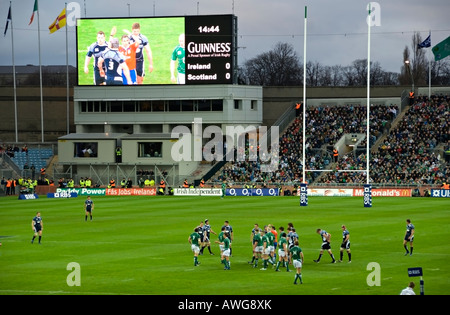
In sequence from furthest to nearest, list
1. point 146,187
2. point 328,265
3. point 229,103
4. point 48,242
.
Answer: point 229,103 → point 146,187 → point 48,242 → point 328,265

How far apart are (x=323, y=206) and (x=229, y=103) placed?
28.6m

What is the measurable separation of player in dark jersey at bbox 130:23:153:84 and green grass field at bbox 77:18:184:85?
335mm

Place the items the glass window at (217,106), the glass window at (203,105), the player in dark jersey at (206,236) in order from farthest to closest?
the glass window at (203,105)
the glass window at (217,106)
the player in dark jersey at (206,236)

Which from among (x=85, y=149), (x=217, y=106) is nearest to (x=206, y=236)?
(x=217, y=106)

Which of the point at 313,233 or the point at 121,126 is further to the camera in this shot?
the point at 121,126

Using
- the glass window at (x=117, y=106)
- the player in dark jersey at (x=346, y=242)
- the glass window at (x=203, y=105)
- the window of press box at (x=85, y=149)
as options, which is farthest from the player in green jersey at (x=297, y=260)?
the glass window at (x=117, y=106)

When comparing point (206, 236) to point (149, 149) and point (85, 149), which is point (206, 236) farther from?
point (85, 149)

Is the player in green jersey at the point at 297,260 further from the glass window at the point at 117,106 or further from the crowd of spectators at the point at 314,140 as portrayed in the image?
the glass window at the point at 117,106

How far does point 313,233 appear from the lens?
45.5m

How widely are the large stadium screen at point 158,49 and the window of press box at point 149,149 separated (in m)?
6.65

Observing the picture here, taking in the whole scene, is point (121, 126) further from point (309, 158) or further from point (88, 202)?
point (88, 202)

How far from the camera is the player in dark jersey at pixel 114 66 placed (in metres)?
88.9
